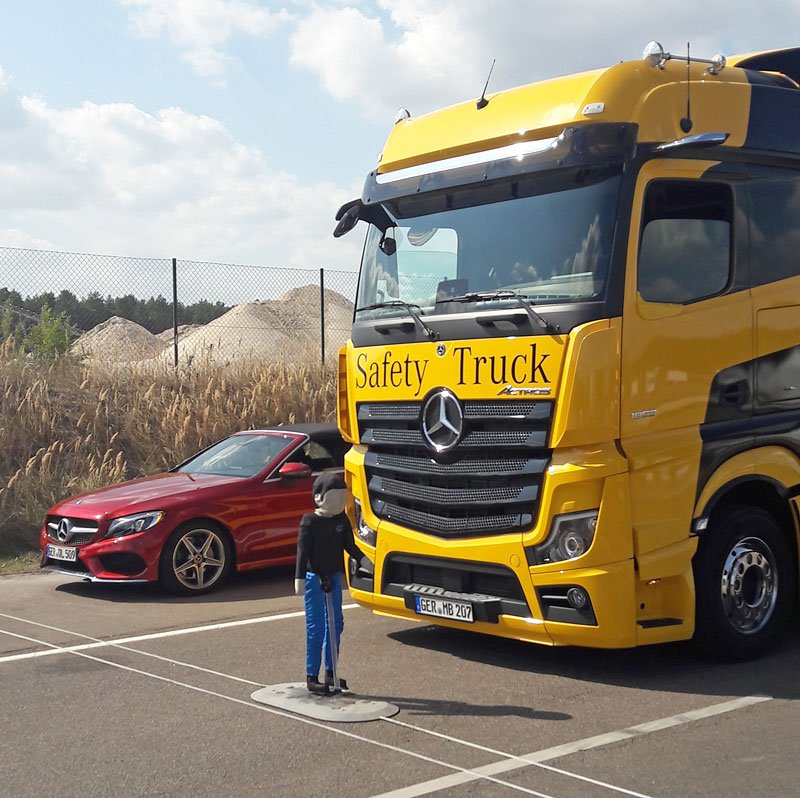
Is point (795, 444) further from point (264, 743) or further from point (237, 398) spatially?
point (237, 398)

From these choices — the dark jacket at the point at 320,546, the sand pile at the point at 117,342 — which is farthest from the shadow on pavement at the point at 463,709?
the sand pile at the point at 117,342

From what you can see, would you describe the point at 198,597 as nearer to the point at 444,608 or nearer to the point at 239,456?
the point at 239,456

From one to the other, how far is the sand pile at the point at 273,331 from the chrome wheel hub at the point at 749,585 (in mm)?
11243

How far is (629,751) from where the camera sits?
559 cm

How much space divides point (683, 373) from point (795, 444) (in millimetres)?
1179

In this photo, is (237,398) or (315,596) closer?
(315,596)

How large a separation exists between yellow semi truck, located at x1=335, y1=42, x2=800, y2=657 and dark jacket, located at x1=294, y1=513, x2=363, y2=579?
2.95 feet

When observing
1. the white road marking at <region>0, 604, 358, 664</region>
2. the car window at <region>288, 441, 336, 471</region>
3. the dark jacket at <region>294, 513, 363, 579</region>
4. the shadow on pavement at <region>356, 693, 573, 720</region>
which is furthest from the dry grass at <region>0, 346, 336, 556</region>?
the shadow on pavement at <region>356, 693, 573, 720</region>

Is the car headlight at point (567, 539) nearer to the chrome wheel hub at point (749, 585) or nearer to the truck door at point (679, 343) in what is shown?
the truck door at point (679, 343)

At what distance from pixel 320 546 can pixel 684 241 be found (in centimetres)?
297

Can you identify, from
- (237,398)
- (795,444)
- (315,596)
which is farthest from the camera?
(237,398)

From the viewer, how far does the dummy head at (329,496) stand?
6.76 meters

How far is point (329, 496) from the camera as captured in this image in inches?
266

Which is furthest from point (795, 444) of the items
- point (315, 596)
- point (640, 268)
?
point (315, 596)
